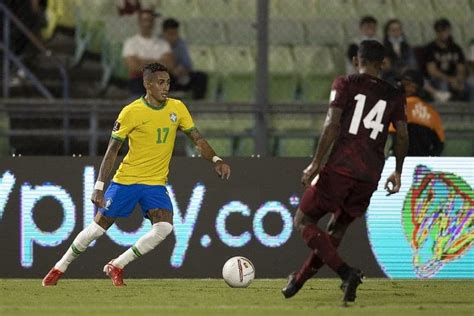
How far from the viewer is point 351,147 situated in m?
9.20

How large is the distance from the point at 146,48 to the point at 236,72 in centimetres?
133

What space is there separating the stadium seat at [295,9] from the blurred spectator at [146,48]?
188 cm

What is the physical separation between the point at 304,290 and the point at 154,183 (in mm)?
1559

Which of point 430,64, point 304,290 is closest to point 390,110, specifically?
point 304,290

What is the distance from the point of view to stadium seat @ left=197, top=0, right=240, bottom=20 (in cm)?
1612

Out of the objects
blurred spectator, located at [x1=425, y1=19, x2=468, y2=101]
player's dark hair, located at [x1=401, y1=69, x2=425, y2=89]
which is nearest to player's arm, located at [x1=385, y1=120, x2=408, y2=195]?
player's dark hair, located at [x1=401, y1=69, x2=425, y2=89]

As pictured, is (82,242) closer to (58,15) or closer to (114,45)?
(114,45)

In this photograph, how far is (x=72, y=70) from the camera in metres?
15.7

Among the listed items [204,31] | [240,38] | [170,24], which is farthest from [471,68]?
[170,24]

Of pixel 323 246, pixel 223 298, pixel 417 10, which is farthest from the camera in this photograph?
pixel 417 10

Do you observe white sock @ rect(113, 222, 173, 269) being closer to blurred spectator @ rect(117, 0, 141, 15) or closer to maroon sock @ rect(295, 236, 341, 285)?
maroon sock @ rect(295, 236, 341, 285)

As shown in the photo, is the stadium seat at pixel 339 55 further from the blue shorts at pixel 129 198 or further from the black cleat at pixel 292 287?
the black cleat at pixel 292 287

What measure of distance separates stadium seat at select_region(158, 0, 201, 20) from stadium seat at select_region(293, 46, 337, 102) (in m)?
1.41

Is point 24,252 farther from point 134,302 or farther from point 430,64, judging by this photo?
point 430,64
